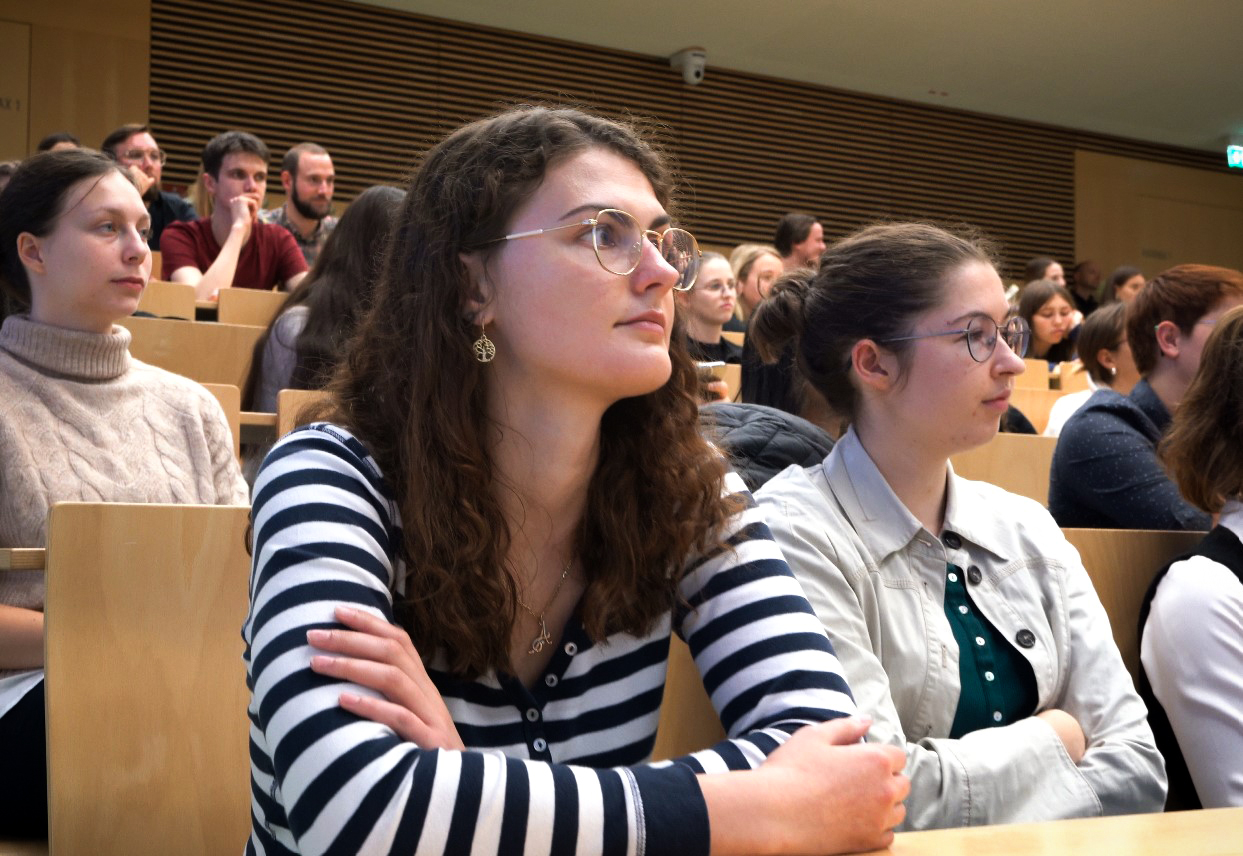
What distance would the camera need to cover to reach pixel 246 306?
12.7 ft

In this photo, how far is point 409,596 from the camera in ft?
3.75

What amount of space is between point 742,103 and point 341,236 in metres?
6.36

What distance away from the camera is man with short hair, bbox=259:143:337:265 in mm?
5375

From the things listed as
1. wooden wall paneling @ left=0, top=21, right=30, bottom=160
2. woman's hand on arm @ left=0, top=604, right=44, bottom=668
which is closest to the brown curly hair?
woman's hand on arm @ left=0, top=604, right=44, bottom=668

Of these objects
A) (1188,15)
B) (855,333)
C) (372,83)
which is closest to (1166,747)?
(855,333)

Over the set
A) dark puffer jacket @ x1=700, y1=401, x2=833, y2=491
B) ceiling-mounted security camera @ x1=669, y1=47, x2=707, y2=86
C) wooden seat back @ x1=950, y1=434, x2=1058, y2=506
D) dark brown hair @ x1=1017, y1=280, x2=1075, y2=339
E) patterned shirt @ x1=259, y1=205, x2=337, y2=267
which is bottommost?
wooden seat back @ x1=950, y1=434, x2=1058, y2=506

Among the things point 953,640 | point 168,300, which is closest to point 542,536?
point 953,640

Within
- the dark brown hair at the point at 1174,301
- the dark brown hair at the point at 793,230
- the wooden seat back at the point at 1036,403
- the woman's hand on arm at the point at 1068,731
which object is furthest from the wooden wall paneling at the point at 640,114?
the woman's hand on arm at the point at 1068,731

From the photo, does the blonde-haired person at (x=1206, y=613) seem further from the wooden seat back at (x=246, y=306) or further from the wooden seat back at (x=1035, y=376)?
the wooden seat back at (x=1035, y=376)

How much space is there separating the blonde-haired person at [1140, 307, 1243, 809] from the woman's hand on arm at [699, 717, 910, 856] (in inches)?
32.0

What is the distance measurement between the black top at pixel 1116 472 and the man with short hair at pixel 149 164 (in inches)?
→ 155

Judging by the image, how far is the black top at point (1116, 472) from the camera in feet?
8.30

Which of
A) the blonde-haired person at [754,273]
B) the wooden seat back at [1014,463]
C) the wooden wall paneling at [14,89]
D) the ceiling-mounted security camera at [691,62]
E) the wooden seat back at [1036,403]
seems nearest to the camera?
Result: the wooden seat back at [1014,463]

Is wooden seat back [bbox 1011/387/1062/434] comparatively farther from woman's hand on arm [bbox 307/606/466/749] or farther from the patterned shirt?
woman's hand on arm [bbox 307/606/466/749]
